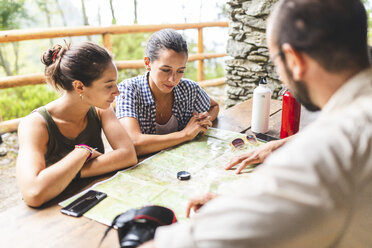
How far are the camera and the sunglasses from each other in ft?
2.79

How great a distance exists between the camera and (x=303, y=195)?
1.74 ft

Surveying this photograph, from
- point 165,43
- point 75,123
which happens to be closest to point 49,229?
point 75,123

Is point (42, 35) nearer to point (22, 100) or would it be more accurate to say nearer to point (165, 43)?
point (22, 100)

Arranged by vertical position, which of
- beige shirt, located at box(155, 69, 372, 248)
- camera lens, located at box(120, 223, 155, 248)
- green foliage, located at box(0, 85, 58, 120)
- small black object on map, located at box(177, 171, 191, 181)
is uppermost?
beige shirt, located at box(155, 69, 372, 248)

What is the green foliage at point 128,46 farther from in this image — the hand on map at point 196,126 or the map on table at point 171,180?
the map on table at point 171,180

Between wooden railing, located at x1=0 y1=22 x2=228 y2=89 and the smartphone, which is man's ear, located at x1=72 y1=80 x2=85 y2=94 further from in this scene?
wooden railing, located at x1=0 y1=22 x2=228 y2=89

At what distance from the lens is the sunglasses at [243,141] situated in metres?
1.66

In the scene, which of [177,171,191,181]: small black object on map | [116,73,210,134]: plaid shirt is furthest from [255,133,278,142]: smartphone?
[177,171,191,181]: small black object on map

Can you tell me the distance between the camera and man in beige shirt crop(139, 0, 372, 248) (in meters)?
0.54

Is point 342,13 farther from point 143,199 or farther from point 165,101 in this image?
point 165,101

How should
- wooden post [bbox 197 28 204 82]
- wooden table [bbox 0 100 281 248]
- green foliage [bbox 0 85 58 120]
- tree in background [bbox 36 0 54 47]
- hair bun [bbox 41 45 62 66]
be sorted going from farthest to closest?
tree in background [bbox 36 0 54 47], wooden post [bbox 197 28 204 82], green foliage [bbox 0 85 58 120], hair bun [bbox 41 45 62 66], wooden table [bbox 0 100 281 248]

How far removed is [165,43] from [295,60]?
118cm

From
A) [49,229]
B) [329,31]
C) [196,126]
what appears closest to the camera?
[329,31]

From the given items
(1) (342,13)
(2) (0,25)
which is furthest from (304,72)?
(2) (0,25)
